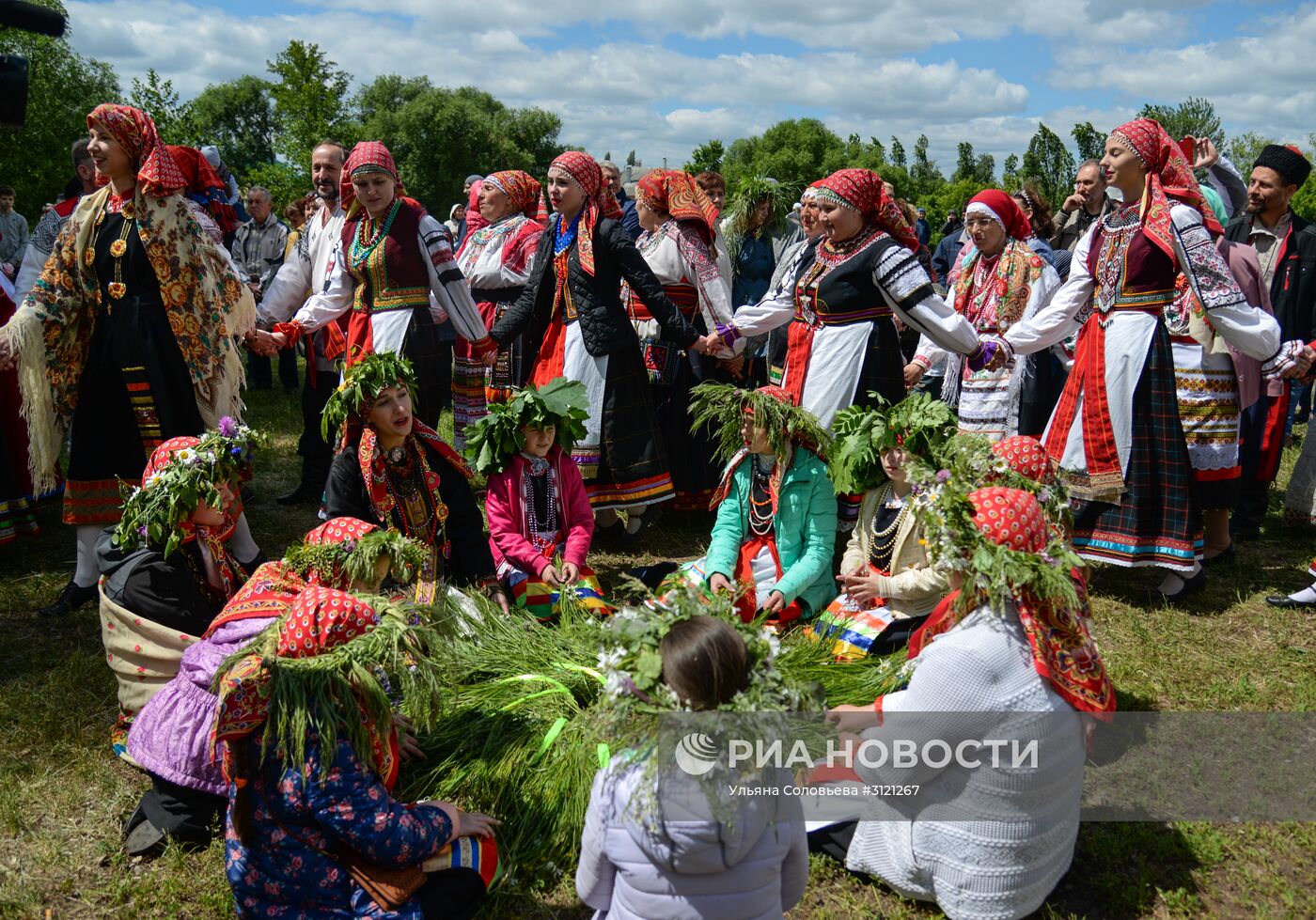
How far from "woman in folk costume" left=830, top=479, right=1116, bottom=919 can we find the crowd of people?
0.01m

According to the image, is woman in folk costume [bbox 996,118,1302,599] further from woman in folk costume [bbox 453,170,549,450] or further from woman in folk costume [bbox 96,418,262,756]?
woman in folk costume [bbox 96,418,262,756]

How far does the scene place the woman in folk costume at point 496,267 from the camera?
6.76 metres

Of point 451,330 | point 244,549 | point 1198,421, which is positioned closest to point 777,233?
point 451,330

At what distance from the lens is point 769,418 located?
404cm

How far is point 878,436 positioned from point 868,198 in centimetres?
140

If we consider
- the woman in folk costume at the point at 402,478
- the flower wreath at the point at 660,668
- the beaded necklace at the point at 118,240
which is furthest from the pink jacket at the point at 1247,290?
the beaded necklace at the point at 118,240

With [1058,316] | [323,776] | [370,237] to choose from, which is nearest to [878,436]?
[1058,316]

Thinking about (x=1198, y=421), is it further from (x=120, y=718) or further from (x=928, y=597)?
(x=120, y=718)

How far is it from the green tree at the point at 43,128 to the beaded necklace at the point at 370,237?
11.0 metres

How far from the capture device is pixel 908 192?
22.8 meters

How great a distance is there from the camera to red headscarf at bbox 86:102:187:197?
4344 millimetres

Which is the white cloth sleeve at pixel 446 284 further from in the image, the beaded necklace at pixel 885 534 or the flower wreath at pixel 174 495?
the beaded necklace at pixel 885 534

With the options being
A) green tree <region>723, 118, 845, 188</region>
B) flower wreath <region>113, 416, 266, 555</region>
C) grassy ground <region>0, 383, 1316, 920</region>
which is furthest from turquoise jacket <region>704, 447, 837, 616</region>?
green tree <region>723, 118, 845, 188</region>

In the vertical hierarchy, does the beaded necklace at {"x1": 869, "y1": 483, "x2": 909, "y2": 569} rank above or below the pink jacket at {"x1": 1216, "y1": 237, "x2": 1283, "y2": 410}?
below
